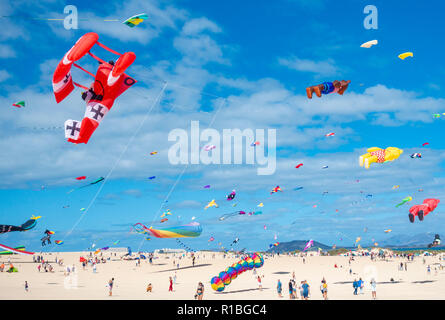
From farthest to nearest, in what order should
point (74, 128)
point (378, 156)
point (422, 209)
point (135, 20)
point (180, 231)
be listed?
1. point (180, 231)
2. point (378, 156)
3. point (422, 209)
4. point (74, 128)
5. point (135, 20)

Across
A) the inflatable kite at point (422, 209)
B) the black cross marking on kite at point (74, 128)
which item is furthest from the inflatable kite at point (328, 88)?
the black cross marking on kite at point (74, 128)

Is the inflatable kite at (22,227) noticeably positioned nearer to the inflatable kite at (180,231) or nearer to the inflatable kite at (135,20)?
the inflatable kite at (180,231)

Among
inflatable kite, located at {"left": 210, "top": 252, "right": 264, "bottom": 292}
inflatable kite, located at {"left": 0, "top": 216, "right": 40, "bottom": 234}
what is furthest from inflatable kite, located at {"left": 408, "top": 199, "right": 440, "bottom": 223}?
inflatable kite, located at {"left": 0, "top": 216, "right": 40, "bottom": 234}

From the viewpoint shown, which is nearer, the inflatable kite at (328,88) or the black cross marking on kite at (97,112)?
the black cross marking on kite at (97,112)

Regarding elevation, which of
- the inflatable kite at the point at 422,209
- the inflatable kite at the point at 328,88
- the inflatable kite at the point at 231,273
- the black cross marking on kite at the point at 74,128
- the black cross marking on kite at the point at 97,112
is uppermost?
the inflatable kite at the point at 328,88

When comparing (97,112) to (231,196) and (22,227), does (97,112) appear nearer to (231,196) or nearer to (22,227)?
(231,196)

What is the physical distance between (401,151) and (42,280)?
23.3m

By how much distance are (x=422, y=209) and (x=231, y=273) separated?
32.2 feet

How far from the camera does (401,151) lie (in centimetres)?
2108

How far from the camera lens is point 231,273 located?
21.5 metres

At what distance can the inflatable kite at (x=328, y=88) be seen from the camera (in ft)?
53.0

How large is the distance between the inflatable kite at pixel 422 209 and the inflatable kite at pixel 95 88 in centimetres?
1440

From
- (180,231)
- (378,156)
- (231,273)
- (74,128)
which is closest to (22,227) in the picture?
(180,231)
